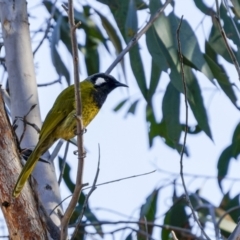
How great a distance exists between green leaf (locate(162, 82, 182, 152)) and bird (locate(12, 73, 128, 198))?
46 cm

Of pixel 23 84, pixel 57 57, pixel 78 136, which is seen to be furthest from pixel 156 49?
pixel 78 136

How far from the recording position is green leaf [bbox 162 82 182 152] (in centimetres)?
439

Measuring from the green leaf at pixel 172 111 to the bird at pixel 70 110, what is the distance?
455 millimetres

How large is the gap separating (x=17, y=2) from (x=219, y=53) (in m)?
1.22

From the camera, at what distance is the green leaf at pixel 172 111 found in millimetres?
4395

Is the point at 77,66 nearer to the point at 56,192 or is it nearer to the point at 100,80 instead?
the point at 56,192

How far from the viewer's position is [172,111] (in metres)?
4.48

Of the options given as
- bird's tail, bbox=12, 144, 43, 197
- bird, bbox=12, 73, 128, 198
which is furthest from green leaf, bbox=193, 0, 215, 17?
bird's tail, bbox=12, 144, 43, 197

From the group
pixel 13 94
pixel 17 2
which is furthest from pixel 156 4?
pixel 13 94

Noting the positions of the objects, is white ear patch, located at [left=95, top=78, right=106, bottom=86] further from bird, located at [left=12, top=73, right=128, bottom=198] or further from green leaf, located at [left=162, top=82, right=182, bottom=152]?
green leaf, located at [left=162, top=82, right=182, bottom=152]

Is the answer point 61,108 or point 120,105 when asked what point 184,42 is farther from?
point 120,105

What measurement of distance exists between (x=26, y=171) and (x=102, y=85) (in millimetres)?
1204

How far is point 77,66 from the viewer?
232 cm

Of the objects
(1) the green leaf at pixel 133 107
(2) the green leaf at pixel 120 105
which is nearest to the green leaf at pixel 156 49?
(1) the green leaf at pixel 133 107
